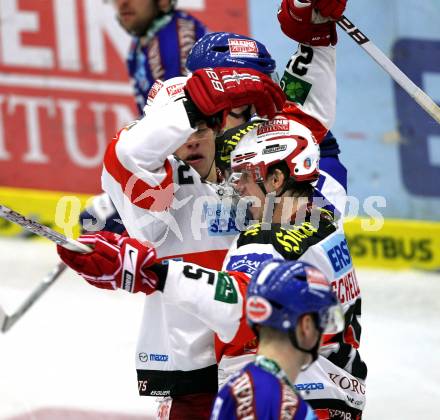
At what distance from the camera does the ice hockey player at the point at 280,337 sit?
8.46ft

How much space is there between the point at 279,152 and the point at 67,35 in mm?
3863

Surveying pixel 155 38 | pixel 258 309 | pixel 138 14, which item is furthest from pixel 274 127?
pixel 138 14

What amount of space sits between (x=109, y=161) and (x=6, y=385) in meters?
2.21

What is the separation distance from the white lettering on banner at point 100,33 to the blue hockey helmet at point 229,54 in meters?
2.99

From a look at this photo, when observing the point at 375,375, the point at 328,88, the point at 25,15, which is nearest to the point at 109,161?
the point at 328,88

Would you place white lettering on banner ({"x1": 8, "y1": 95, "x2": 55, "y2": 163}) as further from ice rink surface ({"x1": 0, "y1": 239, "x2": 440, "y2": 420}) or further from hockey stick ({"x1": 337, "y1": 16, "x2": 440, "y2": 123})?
hockey stick ({"x1": 337, "y1": 16, "x2": 440, "y2": 123})

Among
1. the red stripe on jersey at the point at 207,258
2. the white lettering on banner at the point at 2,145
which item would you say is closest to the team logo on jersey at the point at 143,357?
the red stripe on jersey at the point at 207,258

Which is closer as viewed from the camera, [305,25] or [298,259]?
[298,259]

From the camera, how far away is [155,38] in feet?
19.6

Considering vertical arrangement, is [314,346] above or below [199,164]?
below

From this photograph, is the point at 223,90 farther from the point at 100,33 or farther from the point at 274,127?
the point at 100,33

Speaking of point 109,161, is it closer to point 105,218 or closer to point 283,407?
point 283,407

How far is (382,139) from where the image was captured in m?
6.41

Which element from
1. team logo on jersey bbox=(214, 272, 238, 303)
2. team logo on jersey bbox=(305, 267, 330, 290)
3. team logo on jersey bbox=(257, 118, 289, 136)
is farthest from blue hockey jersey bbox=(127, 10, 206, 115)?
team logo on jersey bbox=(305, 267, 330, 290)
